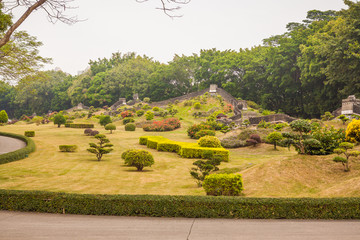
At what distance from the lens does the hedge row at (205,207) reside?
727cm

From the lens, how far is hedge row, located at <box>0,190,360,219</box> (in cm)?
727

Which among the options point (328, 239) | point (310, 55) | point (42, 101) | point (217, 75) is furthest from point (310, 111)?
point (42, 101)

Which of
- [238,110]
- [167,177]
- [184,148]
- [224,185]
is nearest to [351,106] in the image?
[238,110]

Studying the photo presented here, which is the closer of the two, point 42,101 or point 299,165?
point 299,165

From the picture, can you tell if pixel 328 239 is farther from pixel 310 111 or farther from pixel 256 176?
pixel 310 111

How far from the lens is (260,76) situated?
53.0 metres

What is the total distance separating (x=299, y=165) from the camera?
12367 mm

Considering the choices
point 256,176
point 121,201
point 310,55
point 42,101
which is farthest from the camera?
point 42,101

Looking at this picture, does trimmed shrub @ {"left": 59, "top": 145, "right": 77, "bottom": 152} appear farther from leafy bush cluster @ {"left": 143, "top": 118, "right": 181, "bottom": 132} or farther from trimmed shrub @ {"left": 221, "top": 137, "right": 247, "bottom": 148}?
leafy bush cluster @ {"left": 143, "top": 118, "right": 181, "bottom": 132}

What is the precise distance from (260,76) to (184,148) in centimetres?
3736

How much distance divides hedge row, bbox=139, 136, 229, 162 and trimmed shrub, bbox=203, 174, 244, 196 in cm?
625

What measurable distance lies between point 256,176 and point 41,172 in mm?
10774

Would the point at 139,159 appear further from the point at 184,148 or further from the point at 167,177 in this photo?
the point at 184,148

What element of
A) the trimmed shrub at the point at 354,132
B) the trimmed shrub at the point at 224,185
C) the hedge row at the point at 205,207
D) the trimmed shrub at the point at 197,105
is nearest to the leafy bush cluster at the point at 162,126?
the trimmed shrub at the point at 197,105
